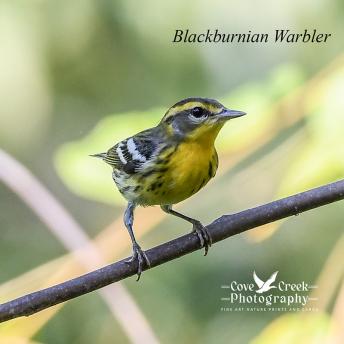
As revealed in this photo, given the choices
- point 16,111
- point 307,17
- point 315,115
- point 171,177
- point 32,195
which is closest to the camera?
point 315,115

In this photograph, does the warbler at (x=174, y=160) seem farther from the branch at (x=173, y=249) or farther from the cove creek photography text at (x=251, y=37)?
the cove creek photography text at (x=251, y=37)

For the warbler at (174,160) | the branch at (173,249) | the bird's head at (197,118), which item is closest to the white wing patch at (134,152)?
the warbler at (174,160)

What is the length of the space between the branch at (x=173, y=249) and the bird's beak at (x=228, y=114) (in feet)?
1.08

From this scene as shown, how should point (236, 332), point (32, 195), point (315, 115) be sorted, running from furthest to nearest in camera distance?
1. point (236, 332)
2. point (32, 195)
3. point (315, 115)

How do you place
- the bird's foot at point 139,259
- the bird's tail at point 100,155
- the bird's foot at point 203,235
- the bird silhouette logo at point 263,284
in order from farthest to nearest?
the bird silhouette logo at point 263,284
the bird's tail at point 100,155
the bird's foot at point 203,235
the bird's foot at point 139,259

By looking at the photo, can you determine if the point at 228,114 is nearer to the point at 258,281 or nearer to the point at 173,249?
the point at 173,249

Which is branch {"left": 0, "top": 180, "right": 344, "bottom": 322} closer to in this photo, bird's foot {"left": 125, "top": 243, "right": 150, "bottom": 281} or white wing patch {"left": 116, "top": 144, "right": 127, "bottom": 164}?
bird's foot {"left": 125, "top": 243, "right": 150, "bottom": 281}

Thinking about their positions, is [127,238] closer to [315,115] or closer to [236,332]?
[236,332]

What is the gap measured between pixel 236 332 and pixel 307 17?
1.18 meters

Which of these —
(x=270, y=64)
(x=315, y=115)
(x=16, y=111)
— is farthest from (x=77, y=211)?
(x=315, y=115)

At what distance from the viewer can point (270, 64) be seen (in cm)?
300

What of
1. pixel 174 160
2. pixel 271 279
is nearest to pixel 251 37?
pixel 271 279

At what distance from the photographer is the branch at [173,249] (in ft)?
5.39

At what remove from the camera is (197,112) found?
225 cm
